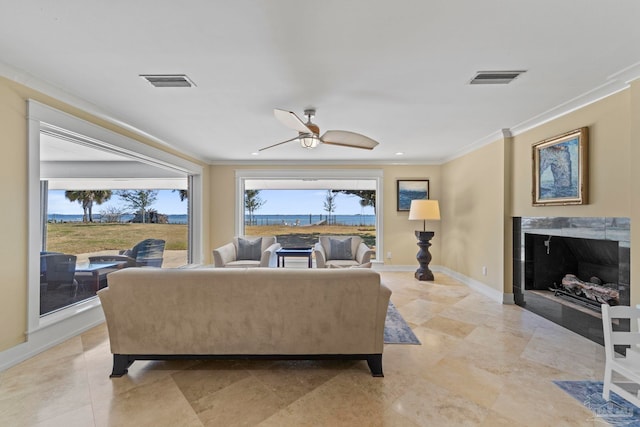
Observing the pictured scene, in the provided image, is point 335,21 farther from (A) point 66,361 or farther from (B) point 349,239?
(B) point 349,239

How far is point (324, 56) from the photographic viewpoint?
2055 mm

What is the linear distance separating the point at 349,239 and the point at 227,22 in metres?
3.89

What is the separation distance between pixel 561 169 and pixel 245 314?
11.8ft

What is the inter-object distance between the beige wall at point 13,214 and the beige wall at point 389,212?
365cm

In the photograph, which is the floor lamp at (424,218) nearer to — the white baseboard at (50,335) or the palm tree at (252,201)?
the palm tree at (252,201)

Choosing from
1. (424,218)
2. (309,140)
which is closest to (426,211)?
(424,218)

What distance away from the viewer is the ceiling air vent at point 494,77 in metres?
2.30

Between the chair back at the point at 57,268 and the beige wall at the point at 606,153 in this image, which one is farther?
the chair back at the point at 57,268

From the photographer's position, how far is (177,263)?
18.3 ft

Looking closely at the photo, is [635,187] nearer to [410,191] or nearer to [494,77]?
[494,77]

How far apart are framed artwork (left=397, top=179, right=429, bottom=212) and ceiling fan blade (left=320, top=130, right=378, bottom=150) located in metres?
3.04

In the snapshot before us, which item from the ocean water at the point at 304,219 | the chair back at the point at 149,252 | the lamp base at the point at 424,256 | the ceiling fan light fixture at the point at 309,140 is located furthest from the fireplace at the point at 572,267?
the chair back at the point at 149,252

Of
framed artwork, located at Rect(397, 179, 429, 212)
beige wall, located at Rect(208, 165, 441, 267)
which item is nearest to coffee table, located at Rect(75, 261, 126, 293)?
beige wall, located at Rect(208, 165, 441, 267)

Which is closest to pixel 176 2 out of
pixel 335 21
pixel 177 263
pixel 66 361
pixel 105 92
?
pixel 335 21
